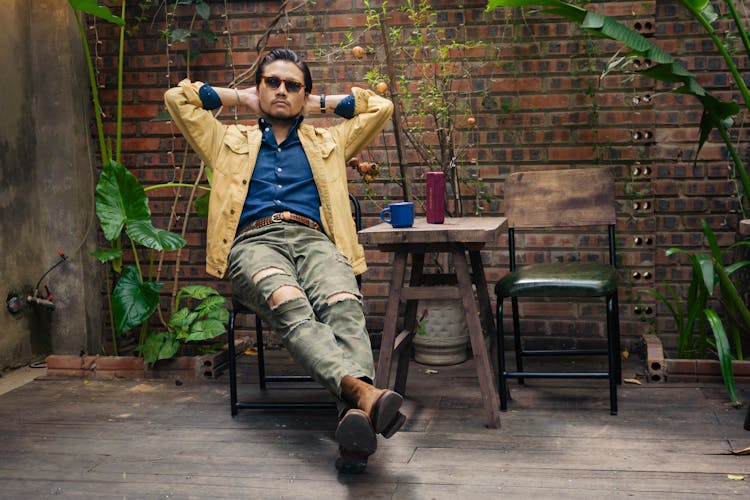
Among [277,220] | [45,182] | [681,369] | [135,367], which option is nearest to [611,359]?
[681,369]

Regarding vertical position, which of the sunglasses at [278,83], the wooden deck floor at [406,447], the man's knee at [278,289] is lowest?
the wooden deck floor at [406,447]

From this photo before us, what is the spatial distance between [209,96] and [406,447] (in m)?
1.62

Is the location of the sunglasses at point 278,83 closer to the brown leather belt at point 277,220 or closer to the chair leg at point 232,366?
the brown leather belt at point 277,220

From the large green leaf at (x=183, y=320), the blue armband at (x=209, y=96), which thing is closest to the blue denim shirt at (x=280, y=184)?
the blue armband at (x=209, y=96)

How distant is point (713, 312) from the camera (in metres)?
3.35

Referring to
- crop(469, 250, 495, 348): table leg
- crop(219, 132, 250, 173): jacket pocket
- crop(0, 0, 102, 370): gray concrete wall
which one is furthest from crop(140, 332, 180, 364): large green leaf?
crop(469, 250, 495, 348): table leg

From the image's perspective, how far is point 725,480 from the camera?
2455mm

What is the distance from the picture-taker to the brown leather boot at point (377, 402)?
2529 millimetres

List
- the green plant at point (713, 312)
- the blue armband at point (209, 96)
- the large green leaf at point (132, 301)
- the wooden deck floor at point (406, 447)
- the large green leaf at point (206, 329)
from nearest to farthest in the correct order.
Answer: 1. the wooden deck floor at point (406, 447)
2. the green plant at point (713, 312)
3. the blue armband at point (209, 96)
4. the large green leaf at point (132, 301)
5. the large green leaf at point (206, 329)

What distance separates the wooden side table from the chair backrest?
34 centimetres

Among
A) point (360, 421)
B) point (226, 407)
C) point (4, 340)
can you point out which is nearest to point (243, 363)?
point (226, 407)

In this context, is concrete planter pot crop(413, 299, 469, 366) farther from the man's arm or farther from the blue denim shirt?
the man's arm

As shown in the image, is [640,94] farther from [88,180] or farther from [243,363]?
[88,180]

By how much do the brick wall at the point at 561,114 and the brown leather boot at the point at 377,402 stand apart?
1663 mm
